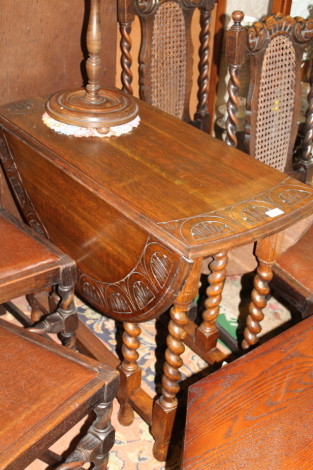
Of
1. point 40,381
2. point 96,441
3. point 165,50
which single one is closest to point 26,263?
point 40,381

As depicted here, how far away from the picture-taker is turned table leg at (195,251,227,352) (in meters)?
1.70

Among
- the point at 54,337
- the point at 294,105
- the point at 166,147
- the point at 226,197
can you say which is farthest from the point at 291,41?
the point at 54,337

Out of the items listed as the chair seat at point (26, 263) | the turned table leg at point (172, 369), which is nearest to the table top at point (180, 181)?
the turned table leg at point (172, 369)

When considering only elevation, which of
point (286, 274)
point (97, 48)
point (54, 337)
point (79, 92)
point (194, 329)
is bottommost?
point (54, 337)

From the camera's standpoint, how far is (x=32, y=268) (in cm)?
146

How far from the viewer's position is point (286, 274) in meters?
1.67

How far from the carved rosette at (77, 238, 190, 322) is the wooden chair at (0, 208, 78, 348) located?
0.25ft

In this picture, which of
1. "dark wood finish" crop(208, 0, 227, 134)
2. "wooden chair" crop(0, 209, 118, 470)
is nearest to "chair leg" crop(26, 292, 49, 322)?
"wooden chair" crop(0, 209, 118, 470)

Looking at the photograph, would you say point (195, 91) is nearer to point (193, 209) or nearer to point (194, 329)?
point (194, 329)

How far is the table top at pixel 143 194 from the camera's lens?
1306mm

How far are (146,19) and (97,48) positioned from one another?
389mm

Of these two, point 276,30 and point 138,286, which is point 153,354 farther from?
point 276,30

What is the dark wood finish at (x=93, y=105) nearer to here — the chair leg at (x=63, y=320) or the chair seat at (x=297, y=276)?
the chair leg at (x=63, y=320)

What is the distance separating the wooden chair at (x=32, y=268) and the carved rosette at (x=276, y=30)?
3.12ft
